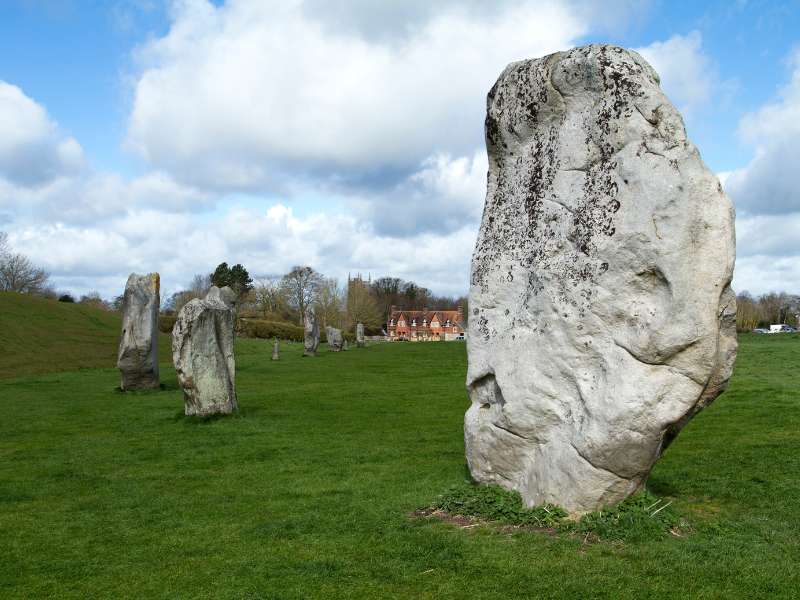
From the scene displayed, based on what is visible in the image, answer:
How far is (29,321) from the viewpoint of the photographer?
43719mm

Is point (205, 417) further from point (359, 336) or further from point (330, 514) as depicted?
point (359, 336)

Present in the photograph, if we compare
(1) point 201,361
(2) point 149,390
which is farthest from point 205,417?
(2) point 149,390

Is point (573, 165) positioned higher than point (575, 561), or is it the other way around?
point (573, 165)

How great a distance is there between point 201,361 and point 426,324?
101653 mm

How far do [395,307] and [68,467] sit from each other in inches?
4421

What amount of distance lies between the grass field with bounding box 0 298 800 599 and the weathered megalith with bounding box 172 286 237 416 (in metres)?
0.51

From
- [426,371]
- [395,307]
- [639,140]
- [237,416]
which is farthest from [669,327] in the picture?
[395,307]

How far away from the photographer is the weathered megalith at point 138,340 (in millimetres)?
22797

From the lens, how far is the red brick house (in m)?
116

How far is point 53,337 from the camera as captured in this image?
135ft

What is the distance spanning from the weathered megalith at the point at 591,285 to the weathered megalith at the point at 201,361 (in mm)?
9103

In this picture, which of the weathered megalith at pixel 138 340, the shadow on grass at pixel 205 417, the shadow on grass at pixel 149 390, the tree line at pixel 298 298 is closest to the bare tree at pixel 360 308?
the tree line at pixel 298 298

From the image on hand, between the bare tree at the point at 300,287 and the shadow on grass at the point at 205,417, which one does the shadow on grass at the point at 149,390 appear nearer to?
the shadow on grass at the point at 205,417

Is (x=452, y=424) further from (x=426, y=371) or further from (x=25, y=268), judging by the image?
(x=25, y=268)
